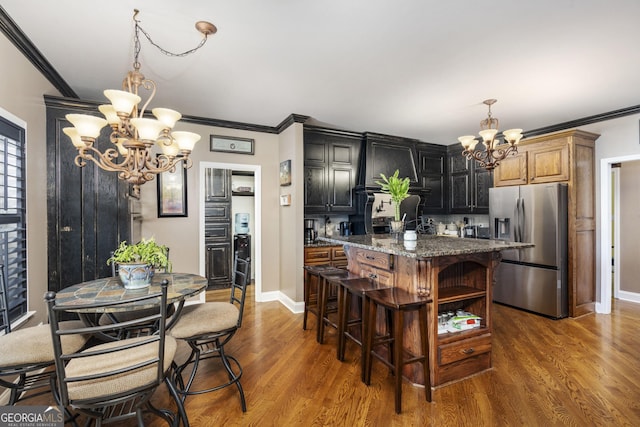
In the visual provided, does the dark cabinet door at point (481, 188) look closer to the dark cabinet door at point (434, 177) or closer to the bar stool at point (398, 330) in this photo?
the dark cabinet door at point (434, 177)

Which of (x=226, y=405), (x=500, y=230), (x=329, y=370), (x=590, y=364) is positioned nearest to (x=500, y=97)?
(x=500, y=230)

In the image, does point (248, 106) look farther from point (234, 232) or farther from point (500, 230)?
point (500, 230)

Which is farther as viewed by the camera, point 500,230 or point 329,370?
point 500,230

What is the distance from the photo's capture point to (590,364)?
8.69 ft

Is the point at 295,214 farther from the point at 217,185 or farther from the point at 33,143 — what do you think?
the point at 33,143

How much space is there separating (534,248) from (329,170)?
2.99 m

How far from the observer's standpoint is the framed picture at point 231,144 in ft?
14.0

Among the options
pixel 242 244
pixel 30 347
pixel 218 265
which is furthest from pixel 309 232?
pixel 30 347

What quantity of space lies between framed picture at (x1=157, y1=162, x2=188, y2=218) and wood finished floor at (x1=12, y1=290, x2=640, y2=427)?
6.35ft

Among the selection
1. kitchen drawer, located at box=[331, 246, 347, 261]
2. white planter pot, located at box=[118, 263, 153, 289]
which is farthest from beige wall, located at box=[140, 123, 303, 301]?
white planter pot, located at box=[118, 263, 153, 289]

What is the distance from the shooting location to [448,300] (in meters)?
2.36

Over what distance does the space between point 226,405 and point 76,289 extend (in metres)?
1.34

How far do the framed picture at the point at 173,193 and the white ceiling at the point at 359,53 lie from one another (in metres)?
0.89

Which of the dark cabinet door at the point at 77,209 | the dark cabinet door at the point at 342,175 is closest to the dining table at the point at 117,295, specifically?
the dark cabinet door at the point at 77,209
